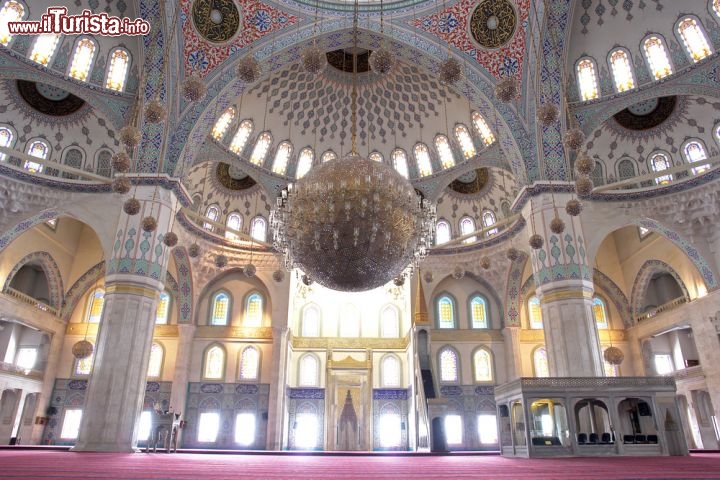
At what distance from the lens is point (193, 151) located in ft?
37.0

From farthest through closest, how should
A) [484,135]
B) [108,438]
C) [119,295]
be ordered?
1. [484,135]
2. [119,295]
3. [108,438]

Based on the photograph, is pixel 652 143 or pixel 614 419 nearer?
pixel 614 419

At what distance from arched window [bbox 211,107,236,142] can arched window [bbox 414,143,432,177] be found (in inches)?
222

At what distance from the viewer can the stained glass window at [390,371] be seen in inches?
655

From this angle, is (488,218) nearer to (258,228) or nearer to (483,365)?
(483,365)

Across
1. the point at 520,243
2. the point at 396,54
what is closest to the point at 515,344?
the point at 520,243

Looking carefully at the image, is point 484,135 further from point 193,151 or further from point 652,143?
point 193,151

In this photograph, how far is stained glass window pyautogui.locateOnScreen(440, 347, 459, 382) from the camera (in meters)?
16.2

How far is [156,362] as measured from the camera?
52.1 feet

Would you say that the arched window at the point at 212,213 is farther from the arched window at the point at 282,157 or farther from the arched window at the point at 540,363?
the arched window at the point at 540,363

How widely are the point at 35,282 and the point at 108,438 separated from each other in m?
9.56

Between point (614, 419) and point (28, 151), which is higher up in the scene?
point (28, 151)

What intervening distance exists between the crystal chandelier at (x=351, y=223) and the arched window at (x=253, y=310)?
1096 centimetres

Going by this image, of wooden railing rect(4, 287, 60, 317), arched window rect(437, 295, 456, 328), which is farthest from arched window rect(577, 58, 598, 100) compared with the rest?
wooden railing rect(4, 287, 60, 317)
